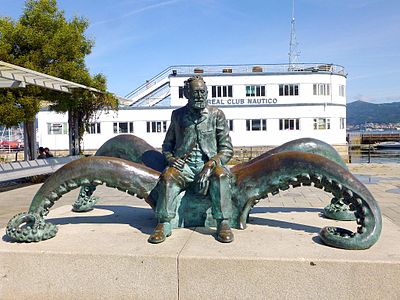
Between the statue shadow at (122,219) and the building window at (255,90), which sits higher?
the building window at (255,90)

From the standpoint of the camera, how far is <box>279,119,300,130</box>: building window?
3419cm

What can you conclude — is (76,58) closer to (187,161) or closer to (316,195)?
(316,195)

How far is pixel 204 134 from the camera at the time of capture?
4.48 metres

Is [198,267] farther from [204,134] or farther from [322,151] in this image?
[322,151]

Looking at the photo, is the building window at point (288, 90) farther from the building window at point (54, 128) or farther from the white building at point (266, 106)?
the building window at point (54, 128)

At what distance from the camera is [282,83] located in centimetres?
3412

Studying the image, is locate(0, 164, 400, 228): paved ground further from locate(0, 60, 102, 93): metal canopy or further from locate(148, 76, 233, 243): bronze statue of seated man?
locate(0, 60, 102, 93): metal canopy

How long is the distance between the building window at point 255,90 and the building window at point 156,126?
7.92 m

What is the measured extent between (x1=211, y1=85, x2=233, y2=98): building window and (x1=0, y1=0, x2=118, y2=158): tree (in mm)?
19926

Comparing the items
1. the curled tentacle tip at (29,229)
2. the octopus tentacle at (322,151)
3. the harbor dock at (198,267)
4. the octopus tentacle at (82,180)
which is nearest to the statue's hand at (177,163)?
the octopus tentacle at (82,180)

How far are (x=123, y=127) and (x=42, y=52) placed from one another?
2201 centimetres

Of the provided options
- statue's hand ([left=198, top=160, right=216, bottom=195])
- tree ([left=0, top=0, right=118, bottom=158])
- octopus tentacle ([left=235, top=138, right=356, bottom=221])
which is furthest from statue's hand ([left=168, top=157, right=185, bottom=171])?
tree ([left=0, top=0, right=118, bottom=158])

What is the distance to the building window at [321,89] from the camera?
3403 centimetres

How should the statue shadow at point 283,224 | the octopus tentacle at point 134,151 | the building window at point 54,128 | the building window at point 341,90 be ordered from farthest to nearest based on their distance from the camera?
1. the building window at point 54,128
2. the building window at point 341,90
3. the octopus tentacle at point 134,151
4. the statue shadow at point 283,224
